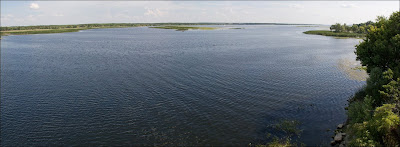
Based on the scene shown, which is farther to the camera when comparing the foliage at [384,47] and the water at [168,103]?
the foliage at [384,47]

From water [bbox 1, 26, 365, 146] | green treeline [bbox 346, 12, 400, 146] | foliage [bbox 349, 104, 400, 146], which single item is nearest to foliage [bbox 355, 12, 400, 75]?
green treeline [bbox 346, 12, 400, 146]

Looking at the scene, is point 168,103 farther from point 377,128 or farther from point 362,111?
point 377,128

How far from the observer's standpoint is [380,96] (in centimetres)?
2952

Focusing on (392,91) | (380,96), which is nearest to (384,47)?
(380,96)

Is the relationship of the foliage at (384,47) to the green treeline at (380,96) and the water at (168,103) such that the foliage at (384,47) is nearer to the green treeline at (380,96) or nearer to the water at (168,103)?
the green treeline at (380,96)

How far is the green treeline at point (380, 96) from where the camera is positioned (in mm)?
22969

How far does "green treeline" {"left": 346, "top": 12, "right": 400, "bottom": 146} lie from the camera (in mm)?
22969

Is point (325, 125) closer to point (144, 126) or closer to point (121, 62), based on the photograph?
point (144, 126)

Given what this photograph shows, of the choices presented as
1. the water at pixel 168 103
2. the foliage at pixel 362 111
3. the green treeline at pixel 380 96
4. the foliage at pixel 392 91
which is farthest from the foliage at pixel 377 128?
A: the water at pixel 168 103

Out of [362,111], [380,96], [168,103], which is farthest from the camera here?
[168,103]

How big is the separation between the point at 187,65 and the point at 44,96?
35.9 m

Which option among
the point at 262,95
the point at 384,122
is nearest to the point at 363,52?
the point at 262,95

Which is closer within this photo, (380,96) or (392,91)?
(392,91)

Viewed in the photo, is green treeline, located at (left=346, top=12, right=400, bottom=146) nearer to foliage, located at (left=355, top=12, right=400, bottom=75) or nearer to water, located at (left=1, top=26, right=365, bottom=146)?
foliage, located at (left=355, top=12, right=400, bottom=75)
